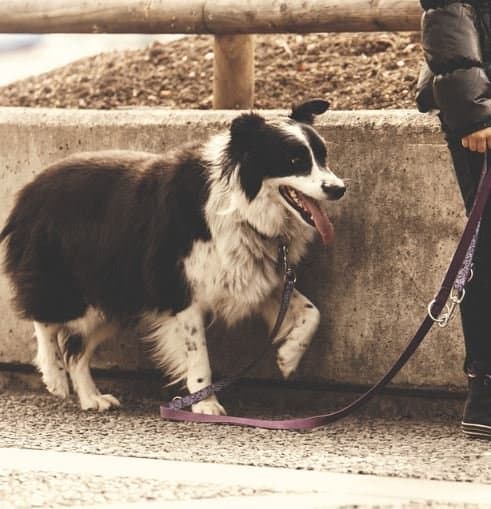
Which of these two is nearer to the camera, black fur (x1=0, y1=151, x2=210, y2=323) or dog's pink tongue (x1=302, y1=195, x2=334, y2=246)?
dog's pink tongue (x1=302, y1=195, x2=334, y2=246)

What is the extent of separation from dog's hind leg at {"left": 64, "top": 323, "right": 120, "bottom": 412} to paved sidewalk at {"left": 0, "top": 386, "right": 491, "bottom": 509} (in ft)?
0.34

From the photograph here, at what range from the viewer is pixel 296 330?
19.9ft

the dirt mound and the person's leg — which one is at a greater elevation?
the dirt mound

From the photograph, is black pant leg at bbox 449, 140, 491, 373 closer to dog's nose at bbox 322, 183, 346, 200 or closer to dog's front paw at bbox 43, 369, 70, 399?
dog's nose at bbox 322, 183, 346, 200

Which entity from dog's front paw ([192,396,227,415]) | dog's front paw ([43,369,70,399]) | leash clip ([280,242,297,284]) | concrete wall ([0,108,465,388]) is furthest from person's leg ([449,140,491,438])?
dog's front paw ([43,369,70,399])

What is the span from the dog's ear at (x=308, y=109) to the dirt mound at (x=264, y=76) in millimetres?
910

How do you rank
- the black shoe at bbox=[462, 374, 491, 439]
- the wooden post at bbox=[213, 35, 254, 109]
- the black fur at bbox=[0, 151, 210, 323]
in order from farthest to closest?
the wooden post at bbox=[213, 35, 254, 109], the black fur at bbox=[0, 151, 210, 323], the black shoe at bbox=[462, 374, 491, 439]

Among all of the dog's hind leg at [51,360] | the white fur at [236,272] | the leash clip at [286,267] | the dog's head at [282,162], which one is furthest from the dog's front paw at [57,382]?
the dog's head at [282,162]

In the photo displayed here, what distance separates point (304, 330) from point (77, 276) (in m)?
1.17

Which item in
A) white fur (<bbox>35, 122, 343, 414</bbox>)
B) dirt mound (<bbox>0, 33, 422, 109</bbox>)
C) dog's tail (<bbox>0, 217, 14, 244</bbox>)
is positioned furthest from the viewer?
dirt mound (<bbox>0, 33, 422, 109</bbox>)

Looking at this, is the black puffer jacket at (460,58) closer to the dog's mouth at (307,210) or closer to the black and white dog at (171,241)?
the black and white dog at (171,241)

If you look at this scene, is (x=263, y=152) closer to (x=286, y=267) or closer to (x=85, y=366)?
(x=286, y=267)

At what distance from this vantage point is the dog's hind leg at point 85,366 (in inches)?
254

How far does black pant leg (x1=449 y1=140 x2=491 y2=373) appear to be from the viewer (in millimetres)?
4934
